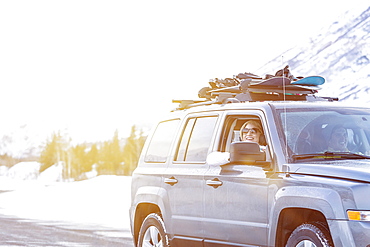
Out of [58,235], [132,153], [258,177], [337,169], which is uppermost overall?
[337,169]

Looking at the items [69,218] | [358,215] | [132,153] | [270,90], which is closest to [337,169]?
[358,215]

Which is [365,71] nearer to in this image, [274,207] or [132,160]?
[132,160]

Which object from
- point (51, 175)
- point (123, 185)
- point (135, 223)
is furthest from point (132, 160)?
Answer: point (135, 223)

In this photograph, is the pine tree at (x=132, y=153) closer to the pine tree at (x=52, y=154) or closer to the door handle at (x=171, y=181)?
the pine tree at (x=52, y=154)

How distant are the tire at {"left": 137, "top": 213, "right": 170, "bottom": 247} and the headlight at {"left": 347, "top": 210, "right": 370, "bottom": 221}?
3023mm

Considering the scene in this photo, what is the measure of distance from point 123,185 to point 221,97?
98.1 feet

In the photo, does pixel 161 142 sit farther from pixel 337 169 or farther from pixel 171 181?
pixel 337 169

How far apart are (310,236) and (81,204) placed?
21.8 m

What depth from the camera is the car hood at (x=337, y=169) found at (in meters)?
6.19

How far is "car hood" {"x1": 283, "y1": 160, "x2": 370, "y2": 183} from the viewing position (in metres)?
6.19

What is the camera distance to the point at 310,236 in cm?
649

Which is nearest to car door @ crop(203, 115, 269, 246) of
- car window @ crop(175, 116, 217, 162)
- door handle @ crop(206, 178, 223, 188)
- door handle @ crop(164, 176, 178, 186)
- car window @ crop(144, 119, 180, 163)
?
door handle @ crop(206, 178, 223, 188)

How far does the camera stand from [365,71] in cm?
18250

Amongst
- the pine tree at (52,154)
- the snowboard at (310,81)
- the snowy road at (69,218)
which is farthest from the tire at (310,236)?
the pine tree at (52,154)
